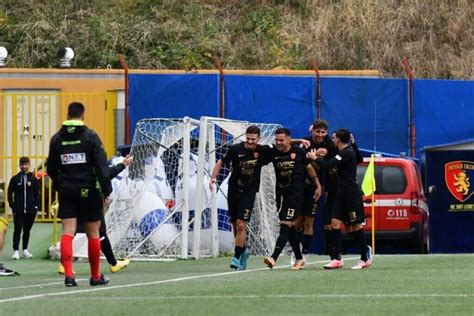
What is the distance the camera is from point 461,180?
2697cm

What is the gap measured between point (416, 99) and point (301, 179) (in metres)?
12.5

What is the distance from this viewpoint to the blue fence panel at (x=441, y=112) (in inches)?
1167

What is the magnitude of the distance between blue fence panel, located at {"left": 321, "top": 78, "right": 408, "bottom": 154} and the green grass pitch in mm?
10813

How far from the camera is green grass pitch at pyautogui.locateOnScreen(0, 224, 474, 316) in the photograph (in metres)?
11.9

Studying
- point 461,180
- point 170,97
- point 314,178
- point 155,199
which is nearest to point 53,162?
point 314,178

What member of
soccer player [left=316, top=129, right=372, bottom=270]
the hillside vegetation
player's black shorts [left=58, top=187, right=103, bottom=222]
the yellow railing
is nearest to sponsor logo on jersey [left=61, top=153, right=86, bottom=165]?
player's black shorts [left=58, top=187, right=103, bottom=222]

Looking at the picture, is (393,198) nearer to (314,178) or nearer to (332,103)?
(332,103)

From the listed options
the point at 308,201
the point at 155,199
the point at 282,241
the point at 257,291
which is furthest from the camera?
the point at 155,199

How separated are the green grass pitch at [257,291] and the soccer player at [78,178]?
36 centimetres

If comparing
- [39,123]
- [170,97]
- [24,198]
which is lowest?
[24,198]

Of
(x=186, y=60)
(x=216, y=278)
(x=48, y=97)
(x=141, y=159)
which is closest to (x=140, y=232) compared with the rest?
(x=141, y=159)

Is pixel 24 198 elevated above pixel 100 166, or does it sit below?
below

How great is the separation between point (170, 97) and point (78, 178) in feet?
47.9

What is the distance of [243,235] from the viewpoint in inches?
709
